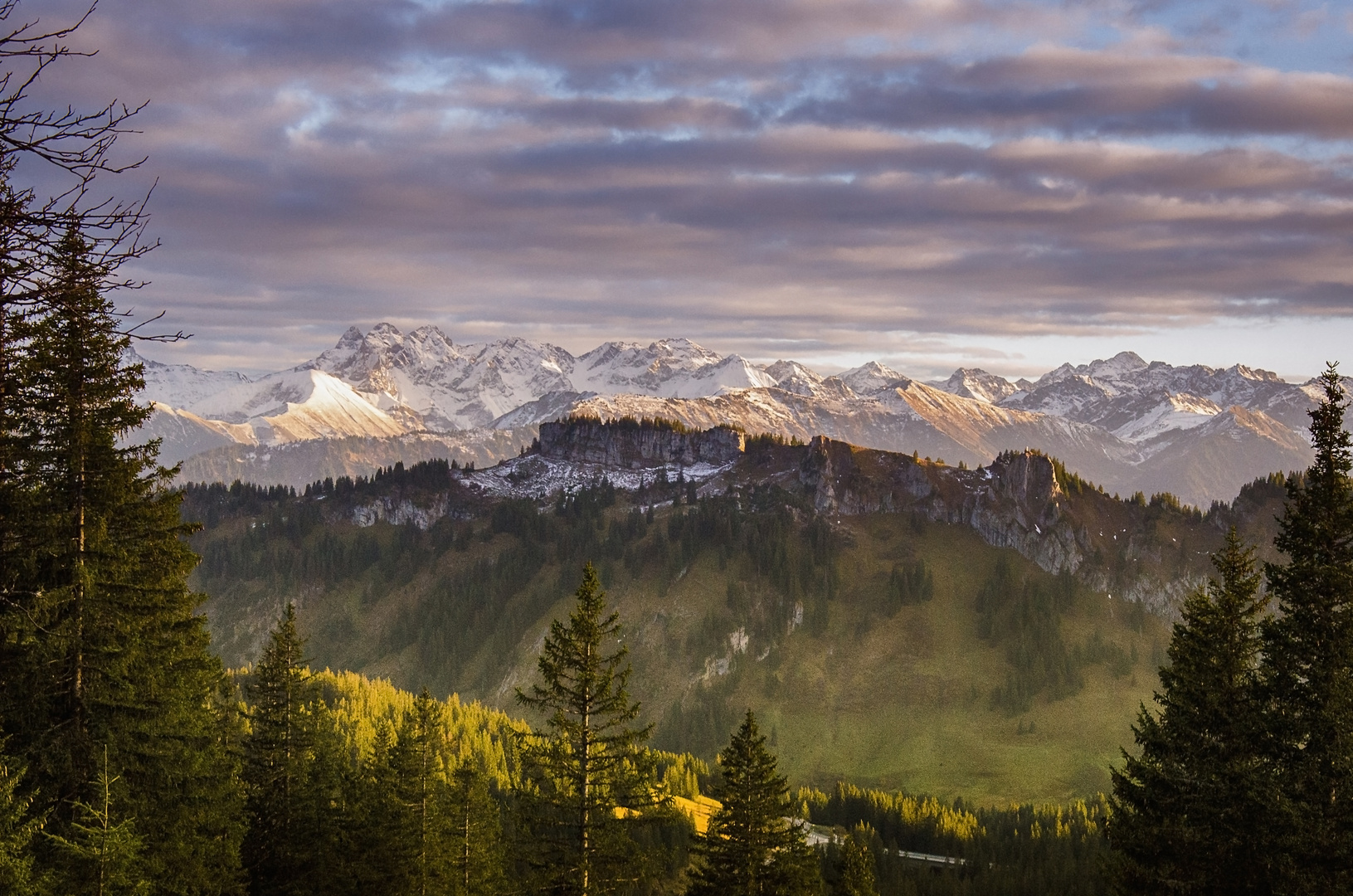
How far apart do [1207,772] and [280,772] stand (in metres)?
45.3

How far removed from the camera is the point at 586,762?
140 ft

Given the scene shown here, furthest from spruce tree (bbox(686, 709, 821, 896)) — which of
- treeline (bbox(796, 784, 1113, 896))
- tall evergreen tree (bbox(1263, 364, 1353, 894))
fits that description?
treeline (bbox(796, 784, 1113, 896))

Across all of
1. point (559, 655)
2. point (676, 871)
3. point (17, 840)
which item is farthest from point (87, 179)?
point (676, 871)

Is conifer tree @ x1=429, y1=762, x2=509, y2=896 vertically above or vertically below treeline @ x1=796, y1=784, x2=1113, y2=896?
above

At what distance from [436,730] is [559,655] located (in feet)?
71.3

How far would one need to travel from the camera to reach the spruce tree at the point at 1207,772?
40469 mm

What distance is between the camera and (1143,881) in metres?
43.1

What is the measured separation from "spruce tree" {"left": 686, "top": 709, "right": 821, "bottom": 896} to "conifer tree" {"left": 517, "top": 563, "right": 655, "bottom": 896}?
34.9 feet

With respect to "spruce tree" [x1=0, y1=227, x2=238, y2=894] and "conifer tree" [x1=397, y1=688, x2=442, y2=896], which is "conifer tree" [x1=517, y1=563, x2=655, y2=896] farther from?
"conifer tree" [x1=397, y1=688, x2=442, y2=896]

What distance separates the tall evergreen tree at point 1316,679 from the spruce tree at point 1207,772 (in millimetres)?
1130

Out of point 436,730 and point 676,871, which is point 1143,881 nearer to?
point 436,730

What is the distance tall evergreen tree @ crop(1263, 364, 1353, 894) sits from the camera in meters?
36.7

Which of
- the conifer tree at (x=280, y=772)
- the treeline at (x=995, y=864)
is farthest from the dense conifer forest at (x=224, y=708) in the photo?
the treeline at (x=995, y=864)

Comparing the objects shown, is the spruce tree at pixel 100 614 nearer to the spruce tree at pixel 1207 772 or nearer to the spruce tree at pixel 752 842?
the spruce tree at pixel 752 842
